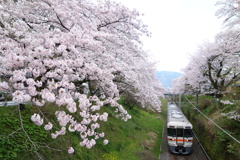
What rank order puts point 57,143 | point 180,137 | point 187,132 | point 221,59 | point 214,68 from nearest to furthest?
point 57,143 → point 187,132 → point 180,137 → point 221,59 → point 214,68

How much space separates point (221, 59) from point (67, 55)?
15766 millimetres

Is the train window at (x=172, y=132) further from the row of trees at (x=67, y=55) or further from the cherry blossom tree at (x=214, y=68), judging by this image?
the cherry blossom tree at (x=214, y=68)

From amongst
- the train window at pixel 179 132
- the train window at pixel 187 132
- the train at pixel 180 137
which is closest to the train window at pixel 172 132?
the train at pixel 180 137

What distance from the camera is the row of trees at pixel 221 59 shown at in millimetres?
10688

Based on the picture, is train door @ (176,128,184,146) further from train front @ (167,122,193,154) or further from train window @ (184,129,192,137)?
train window @ (184,129,192,137)

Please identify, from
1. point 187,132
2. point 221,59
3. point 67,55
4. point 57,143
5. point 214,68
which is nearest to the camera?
point 67,55

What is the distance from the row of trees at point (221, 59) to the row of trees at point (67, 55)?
6.11m

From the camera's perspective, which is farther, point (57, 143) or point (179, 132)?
point (179, 132)

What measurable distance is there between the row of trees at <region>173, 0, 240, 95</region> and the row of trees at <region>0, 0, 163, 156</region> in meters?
6.11

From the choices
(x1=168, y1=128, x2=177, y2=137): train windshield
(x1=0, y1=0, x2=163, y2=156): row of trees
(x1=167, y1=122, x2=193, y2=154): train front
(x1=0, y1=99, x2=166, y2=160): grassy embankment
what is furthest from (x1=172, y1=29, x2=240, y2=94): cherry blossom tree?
(x1=0, y1=99, x2=166, y2=160): grassy embankment

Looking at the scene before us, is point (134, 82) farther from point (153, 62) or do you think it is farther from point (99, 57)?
point (153, 62)

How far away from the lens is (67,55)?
5.83 meters

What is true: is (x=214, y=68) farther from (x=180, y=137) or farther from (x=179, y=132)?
(x=180, y=137)

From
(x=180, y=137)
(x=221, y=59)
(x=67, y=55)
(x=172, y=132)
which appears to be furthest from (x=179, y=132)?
(x=67, y=55)
